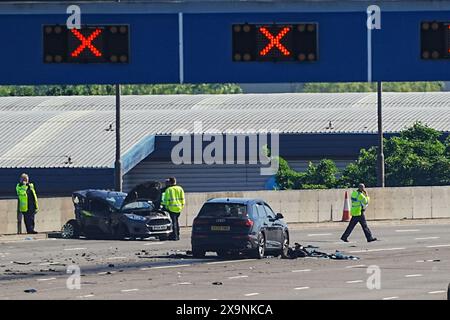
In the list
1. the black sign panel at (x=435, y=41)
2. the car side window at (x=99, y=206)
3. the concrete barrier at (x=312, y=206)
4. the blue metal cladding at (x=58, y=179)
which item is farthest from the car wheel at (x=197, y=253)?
the blue metal cladding at (x=58, y=179)

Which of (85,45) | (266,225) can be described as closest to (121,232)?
(266,225)

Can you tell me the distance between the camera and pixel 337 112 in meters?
80.9

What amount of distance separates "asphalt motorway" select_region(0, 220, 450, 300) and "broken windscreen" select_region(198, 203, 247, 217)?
3.50ft

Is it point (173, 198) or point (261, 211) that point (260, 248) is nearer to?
point (261, 211)

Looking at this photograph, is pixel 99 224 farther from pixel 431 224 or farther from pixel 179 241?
pixel 431 224

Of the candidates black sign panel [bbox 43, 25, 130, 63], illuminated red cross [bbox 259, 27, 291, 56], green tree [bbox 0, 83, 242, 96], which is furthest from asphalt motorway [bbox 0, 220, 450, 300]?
green tree [bbox 0, 83, 242, 96]

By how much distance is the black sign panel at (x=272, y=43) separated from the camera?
28.9m

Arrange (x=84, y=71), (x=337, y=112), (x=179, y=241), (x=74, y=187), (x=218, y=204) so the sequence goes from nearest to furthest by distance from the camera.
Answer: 1. (x=84, y=71)
2. (x=218, y=204)
3. (x=179, y=241)
4. (x=74, y=187)
5. (x=337, y=112)

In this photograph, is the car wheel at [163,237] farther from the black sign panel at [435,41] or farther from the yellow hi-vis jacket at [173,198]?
the black sign panel at [435,41]

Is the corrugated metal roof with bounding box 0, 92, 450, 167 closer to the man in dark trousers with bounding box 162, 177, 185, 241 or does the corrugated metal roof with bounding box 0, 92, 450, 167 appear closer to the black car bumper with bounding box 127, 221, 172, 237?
the black car bumper with bounding box 127, 221, 172, 237

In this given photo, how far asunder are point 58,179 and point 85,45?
142 ft

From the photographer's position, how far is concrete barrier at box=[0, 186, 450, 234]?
44.5 meters
